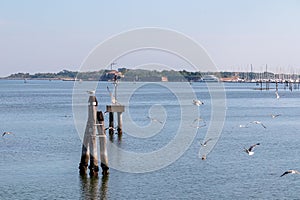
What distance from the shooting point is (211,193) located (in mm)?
29641

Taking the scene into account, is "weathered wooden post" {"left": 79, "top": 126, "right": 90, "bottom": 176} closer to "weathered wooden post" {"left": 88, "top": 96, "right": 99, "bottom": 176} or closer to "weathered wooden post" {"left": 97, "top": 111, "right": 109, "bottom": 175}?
"weathered wooden post" {"left": 88, "top": 96, "right": 99, "bottom": 176}

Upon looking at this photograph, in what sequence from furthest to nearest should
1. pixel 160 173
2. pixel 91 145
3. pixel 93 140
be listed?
pixel 160 173 → pixel 91 145 → pixel 93 140

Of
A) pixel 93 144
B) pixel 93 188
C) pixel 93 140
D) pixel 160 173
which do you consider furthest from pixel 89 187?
pixel 160 173

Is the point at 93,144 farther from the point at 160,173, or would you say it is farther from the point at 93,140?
the point at 160,173

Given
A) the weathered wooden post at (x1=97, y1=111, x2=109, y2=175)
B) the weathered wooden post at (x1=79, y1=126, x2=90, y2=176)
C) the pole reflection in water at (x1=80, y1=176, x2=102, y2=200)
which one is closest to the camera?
the pole reflection in water at (x1=80, y1=176, x2=102, y2=200)

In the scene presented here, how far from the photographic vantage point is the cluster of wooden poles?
33.0m

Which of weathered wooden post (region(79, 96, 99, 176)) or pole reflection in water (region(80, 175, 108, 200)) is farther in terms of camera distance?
weathered wooden post (region(79, 96, 99, 176))

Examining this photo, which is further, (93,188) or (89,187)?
(89,187)

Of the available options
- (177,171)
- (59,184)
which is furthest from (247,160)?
(59,184)

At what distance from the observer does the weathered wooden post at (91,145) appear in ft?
108

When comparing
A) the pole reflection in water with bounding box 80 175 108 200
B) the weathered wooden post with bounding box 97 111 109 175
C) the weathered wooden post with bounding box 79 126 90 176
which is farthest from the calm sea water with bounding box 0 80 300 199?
the weathered wooden post with bounding box 97 111 109 175

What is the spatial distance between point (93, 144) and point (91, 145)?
0.16m

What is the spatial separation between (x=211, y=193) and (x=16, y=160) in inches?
571

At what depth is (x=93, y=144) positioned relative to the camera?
108 ft
